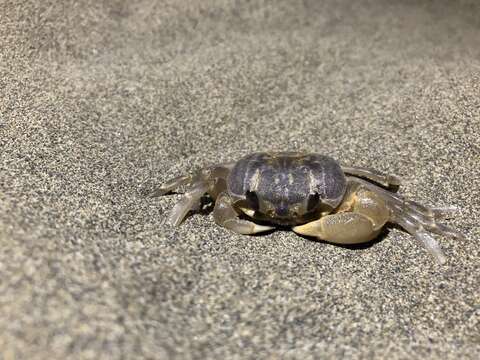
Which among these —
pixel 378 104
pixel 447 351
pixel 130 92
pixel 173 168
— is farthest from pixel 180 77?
pixel 447 351

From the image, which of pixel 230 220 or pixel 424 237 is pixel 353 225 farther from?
pixel 230 220

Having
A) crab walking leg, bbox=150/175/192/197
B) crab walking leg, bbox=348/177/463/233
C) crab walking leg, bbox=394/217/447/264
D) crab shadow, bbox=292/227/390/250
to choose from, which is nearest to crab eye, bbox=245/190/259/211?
crab shadow, bbox=292/227/390/250

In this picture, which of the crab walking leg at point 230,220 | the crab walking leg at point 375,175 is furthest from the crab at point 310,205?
the crab walking leg at point 375,175

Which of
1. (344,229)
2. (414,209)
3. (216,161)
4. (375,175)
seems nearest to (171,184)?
(216,161)

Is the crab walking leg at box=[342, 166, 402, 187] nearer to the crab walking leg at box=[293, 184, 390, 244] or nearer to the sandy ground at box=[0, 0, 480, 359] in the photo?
the sandy ground at box=[0, 0, 480, 359]

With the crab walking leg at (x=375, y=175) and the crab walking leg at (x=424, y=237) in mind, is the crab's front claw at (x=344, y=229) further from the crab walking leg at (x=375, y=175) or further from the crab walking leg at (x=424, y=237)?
the crab walking leg at (x=375, y=175)

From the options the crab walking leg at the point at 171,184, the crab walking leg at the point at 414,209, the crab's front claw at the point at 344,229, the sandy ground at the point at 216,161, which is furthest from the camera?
the crab walking leg at the point at 171,184
